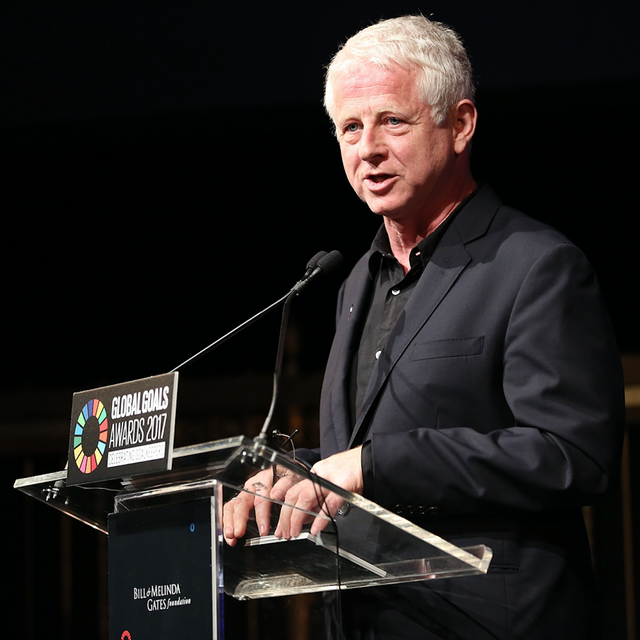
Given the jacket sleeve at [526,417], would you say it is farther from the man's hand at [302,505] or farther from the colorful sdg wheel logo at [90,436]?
the colorful sdg wheel logo at [90,436]

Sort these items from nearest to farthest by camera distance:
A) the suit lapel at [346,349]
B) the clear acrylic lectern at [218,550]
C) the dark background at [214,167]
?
the clear acrylic lectern at [218,550]
the suit lapel at [346,349]
the dark background at [214,167]

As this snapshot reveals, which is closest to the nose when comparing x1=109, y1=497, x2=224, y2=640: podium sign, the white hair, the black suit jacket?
the white hair

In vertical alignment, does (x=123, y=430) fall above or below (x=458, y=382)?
below

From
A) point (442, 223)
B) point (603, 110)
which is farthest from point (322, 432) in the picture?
point (603, 110)

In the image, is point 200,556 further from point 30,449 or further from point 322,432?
point 30,449

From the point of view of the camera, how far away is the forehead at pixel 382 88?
1.80m

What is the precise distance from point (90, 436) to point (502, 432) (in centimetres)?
62

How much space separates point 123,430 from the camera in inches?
51.7

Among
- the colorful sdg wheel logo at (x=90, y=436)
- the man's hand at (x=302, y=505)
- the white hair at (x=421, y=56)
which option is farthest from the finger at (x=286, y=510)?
the white hair at (x=421, y=56)

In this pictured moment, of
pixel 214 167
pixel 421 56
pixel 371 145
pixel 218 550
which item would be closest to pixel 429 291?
pixel 371 145

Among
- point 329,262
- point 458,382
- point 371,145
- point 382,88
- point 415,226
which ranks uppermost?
point 382,88

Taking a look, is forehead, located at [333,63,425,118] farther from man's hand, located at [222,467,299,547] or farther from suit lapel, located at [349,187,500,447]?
man's hand, located at [222,467,299,547]

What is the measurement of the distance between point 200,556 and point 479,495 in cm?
45

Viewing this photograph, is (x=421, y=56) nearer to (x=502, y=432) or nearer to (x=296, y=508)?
(x=502, y=432)
